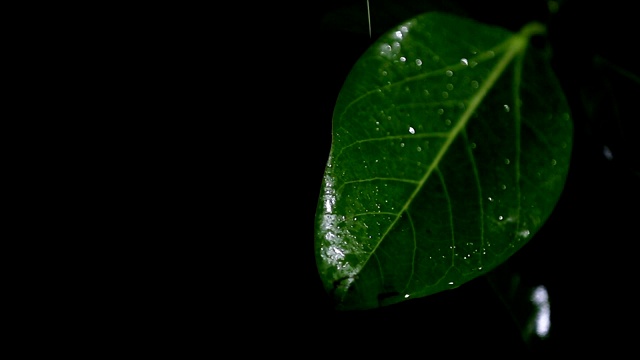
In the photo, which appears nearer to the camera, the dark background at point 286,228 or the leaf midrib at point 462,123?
the leaf midrib at point 462,123

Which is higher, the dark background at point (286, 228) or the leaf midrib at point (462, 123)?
the leaf midrib at point (462, 123)

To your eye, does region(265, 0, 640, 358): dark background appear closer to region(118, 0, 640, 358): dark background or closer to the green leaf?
region(118, 0, 640, 358): dark background

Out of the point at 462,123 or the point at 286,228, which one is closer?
the point at 462,123

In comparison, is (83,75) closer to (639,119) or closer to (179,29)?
(179,29)

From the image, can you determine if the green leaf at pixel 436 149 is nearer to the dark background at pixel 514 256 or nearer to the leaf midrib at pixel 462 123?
the leaf midrib at pixel 462 123

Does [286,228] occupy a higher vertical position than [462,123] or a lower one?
lower

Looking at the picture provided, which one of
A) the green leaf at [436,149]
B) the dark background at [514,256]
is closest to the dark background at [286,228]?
the dark background at [514,256]

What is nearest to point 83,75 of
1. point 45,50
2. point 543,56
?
point 45,50

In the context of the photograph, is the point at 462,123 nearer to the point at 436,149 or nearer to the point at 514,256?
the point at 436,149

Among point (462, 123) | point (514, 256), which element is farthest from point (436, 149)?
point (514, 256)

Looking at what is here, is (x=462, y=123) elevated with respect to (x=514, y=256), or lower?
elevated
